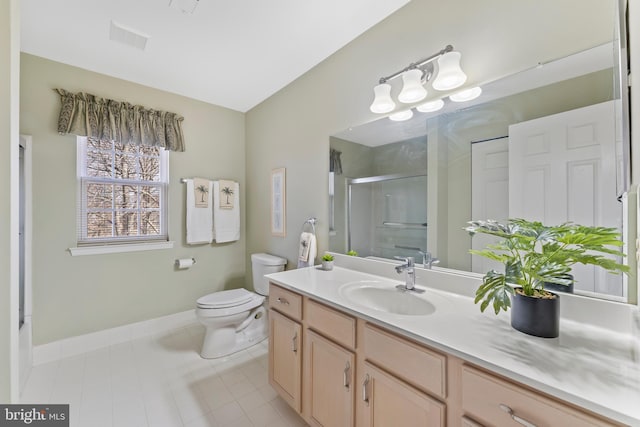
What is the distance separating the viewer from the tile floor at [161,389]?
4.97 ft

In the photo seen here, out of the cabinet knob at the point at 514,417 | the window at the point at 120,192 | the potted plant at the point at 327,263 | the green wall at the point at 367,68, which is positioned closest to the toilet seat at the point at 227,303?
Answer: the green wall at the point at 367,68

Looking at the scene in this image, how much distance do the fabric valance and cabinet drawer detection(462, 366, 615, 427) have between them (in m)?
2.96

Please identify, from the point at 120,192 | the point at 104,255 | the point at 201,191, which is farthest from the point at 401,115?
the point at 104,255

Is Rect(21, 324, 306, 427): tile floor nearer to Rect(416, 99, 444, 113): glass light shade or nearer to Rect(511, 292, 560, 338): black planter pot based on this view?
Rect(511, 292, 560, 338): black planter pot

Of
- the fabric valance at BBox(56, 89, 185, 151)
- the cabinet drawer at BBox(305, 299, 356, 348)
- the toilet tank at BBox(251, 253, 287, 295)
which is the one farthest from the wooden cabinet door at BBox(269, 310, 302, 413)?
the fabric valance at BBox(56, 89, 185, 151)

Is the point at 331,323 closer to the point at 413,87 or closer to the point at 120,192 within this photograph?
the point at 413,87

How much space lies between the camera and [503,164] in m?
1.20

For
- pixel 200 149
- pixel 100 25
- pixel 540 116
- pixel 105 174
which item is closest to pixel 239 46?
pixel 100 25

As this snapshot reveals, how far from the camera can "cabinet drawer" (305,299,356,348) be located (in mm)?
1136

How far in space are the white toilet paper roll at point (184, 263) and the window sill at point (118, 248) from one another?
0.18 m

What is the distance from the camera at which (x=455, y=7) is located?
1.35 metres

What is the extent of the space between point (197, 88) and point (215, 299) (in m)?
2.09

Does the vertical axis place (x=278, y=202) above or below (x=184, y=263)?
above

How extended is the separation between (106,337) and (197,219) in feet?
4.29
